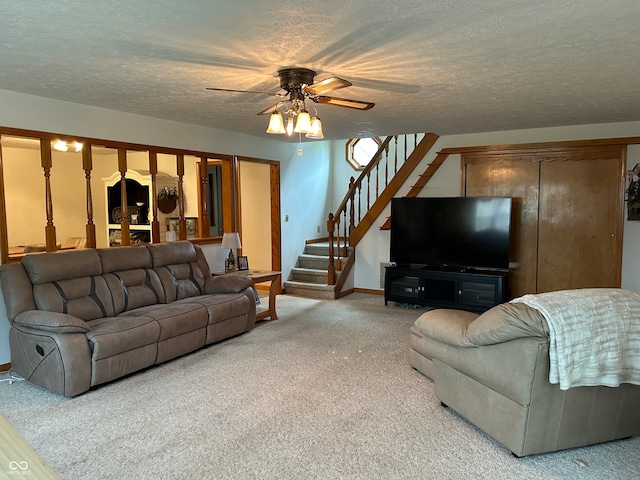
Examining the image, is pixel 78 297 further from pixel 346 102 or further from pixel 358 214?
pixel 358 214

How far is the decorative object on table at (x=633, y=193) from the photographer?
5.10 meters

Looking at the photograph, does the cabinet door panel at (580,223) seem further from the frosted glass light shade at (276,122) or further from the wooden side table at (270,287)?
the frosted glass light shade at (276,122)

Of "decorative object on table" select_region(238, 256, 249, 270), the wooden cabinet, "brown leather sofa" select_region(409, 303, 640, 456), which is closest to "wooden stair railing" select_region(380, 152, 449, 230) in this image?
the wooden cabinet

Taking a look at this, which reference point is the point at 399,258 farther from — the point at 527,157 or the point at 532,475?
the point at 532,475

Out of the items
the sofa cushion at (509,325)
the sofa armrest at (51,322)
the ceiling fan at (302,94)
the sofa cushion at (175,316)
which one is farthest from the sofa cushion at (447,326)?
the sofa armrest at (51,322)

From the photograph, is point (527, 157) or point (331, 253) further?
point (331, 253)

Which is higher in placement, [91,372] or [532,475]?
[91,372]


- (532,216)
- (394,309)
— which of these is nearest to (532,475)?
(394,309)

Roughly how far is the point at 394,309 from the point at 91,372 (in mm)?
3749

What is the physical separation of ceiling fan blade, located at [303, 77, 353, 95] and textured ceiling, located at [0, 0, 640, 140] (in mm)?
152

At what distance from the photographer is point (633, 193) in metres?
5.13

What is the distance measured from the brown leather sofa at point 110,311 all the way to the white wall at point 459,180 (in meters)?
2.54

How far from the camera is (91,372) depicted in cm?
334

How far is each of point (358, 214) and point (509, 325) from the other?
5147 millimetres
